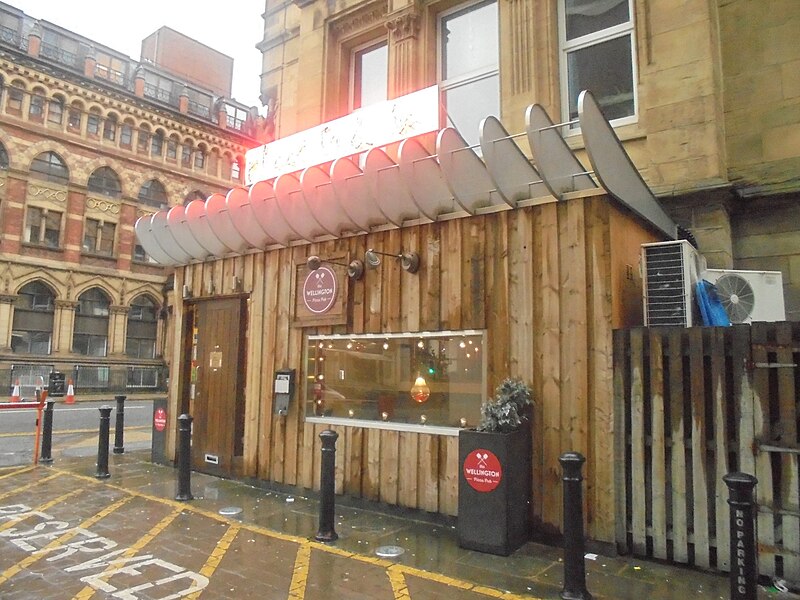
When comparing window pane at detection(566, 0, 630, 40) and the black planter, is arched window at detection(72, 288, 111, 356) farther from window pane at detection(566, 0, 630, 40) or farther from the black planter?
the black planter

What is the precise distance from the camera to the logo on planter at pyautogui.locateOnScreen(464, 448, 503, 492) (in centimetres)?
551

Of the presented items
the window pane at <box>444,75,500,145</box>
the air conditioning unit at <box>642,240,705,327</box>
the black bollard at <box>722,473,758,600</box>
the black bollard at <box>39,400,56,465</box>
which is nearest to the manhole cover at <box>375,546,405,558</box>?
the black bollard at <box>722,473,758,600</box>

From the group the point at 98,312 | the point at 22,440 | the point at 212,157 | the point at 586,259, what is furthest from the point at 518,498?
the point at 212,157

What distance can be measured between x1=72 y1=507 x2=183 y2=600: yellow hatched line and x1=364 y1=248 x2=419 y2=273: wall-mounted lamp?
3978mm

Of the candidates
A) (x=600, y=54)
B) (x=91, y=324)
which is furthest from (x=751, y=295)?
(x=91, y=324)

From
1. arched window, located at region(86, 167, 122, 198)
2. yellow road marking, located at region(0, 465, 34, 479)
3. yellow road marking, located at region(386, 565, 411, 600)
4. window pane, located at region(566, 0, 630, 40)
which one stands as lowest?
yellow road marking, located at region(0, 465, 34, 479)

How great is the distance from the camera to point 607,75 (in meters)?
8.87

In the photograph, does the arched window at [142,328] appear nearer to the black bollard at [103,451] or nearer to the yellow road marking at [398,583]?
the black bollard at [103,451]

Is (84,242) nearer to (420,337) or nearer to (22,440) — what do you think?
(22,440)

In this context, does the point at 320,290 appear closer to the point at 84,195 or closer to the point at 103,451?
the point at 103,451

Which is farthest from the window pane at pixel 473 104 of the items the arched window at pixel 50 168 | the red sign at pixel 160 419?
the arched window at pixel 50 168

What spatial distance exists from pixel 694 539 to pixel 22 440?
1387 cm

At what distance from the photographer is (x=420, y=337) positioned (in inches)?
280

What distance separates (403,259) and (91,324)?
→ 31.5 metres
